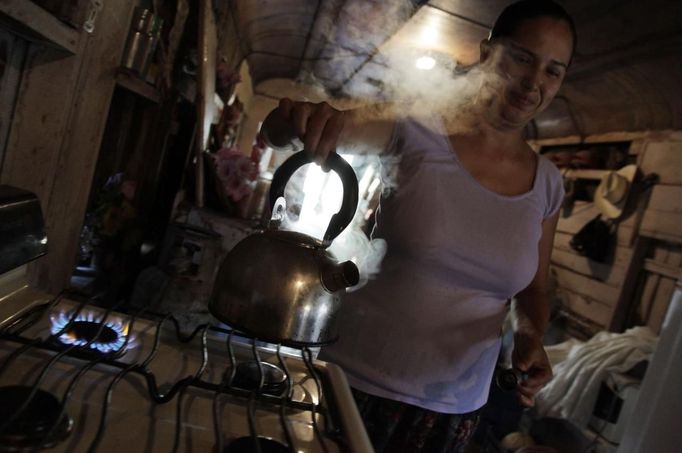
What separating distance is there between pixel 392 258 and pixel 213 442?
1.95 ft

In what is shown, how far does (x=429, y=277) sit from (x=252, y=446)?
596 mm

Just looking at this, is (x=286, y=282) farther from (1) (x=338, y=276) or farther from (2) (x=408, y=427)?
(2) (x=408, y=427)

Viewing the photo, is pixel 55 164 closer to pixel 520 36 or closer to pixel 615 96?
pixel 520 36

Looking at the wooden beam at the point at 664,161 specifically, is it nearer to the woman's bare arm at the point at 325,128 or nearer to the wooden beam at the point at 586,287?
the wooden beam at the point at 586,287

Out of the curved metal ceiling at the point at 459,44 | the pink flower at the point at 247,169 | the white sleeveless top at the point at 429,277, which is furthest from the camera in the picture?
the pink flower at the point at 247,169

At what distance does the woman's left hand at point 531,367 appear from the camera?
118cm

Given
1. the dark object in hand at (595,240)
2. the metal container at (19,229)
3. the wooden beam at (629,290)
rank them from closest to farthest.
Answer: the metal container at (19,229), the wooden beam at (629,290), the dark object in hand at (595,240)

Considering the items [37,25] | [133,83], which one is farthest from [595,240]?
[37,25]

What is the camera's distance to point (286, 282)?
0.91 m

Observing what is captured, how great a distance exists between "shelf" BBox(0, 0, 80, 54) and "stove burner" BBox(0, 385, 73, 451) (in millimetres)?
691

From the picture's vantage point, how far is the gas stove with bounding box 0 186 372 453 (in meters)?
0.65

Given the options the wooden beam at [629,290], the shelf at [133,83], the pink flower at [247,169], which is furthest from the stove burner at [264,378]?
the wooden beam at [629,290]

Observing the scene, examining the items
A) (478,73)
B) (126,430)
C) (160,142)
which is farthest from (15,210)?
(160,142)

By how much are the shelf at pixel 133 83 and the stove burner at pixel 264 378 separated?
1.12 metres
